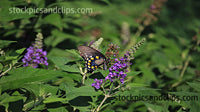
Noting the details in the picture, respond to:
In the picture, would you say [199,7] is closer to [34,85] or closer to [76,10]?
[76,10]

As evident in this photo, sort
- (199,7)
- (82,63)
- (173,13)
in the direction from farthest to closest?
(199,7)
(173,13)
(82,63)

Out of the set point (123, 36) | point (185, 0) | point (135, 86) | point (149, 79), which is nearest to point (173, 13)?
point (185, 0)

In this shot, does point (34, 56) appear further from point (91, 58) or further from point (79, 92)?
point (79, 92)

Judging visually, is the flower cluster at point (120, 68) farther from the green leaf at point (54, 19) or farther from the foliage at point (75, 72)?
the green leaf at point (54, 19)

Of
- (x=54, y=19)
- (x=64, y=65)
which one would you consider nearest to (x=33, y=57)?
(x=64, y=65)

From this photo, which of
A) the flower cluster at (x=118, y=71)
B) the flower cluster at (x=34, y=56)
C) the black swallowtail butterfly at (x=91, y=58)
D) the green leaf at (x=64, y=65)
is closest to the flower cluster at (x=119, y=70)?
the flower cluster at (x=118, y=71)

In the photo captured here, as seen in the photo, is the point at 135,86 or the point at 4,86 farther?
the point at 135,86

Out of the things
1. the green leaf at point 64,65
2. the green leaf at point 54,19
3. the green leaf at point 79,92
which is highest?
the green leaf at point 54,19
